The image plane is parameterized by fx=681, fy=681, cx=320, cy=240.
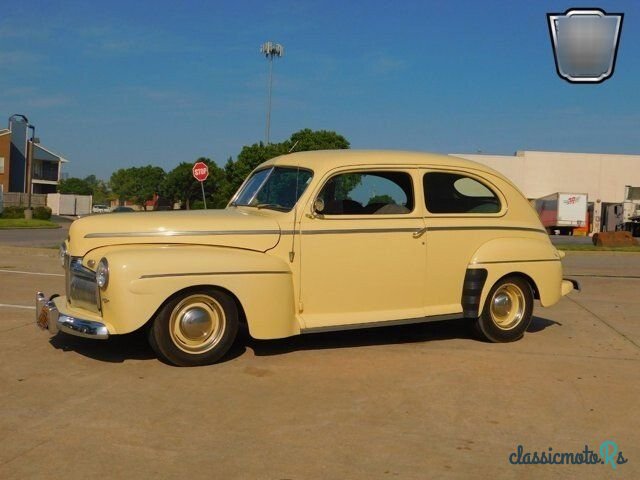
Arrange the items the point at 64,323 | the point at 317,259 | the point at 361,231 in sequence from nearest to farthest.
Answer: the point at 64,323 < the point at 317,259 < the point at 361,231

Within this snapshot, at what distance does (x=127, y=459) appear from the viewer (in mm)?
3605

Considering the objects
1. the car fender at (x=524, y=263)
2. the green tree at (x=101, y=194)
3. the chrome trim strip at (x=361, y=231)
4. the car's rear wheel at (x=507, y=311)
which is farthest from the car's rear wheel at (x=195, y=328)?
the green tree at (x=101, y=194)

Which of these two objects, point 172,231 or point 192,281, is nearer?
point 192,281

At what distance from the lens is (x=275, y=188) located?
248 inches

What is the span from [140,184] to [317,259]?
296 feet

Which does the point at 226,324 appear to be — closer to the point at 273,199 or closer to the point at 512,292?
the point at 273,199

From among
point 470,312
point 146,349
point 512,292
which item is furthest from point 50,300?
point 512,292

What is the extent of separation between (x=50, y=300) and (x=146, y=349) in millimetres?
920

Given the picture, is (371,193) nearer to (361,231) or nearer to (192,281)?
(361,231)

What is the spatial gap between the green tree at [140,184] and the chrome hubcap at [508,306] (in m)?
77.7

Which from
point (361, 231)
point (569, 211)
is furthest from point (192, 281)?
point (569, 211)

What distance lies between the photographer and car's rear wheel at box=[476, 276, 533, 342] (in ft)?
21.7

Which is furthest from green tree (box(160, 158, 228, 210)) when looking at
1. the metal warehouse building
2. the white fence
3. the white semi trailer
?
the white semi trailer

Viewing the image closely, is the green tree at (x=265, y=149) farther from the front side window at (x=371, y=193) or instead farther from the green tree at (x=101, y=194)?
the green tree at (x=101, y=194)
